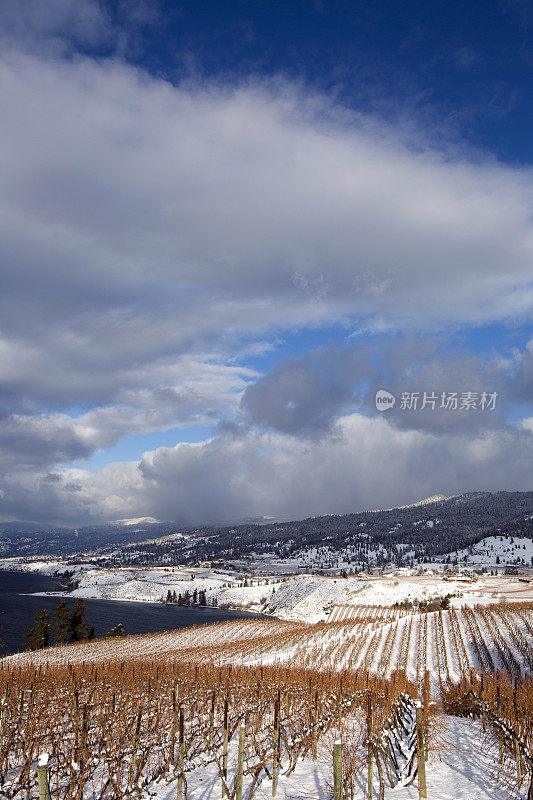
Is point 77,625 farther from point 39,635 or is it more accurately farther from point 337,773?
point 337,773

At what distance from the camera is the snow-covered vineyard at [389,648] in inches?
1768

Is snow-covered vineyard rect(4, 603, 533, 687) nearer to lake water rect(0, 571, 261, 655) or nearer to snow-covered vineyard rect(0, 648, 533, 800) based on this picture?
snow-covered vineyard rect(0, 648, 533, 800)

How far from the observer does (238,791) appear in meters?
11.7

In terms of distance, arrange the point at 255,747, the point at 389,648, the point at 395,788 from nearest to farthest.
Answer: the point at 395,788 < the point at 255,747 < the point at 389,648

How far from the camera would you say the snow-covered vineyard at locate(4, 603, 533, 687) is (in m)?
44.9

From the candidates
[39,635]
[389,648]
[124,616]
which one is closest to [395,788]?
[389,648]

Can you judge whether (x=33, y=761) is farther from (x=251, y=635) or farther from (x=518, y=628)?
(x=251, y=635)

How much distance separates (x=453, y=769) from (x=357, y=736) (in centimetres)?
483

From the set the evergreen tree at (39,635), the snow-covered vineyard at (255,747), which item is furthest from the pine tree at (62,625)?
the snow-covered vineyard at (255,747)

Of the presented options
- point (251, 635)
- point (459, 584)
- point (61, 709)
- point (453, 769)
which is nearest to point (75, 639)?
point (251, 635)

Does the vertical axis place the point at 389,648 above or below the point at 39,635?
above

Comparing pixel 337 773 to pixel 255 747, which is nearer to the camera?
pixel 337 773

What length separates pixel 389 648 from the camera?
2104 inches

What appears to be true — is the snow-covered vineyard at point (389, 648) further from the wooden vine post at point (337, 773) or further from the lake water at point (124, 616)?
the lake water at point (124, 616)
